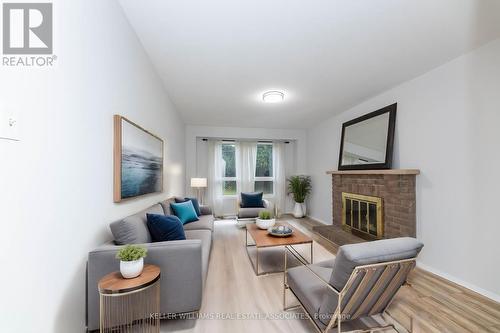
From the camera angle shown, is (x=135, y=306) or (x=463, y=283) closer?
(x=135, y=306)

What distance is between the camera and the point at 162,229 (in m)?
1.89

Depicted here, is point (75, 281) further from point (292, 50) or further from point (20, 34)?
point (292, 50)

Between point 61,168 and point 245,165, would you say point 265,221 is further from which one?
point 245,165

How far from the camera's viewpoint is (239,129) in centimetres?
589

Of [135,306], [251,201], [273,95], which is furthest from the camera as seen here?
[251,201]

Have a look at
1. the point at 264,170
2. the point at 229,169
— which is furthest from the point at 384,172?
the point at 229,169

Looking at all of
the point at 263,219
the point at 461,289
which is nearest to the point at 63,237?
the point at 263,219

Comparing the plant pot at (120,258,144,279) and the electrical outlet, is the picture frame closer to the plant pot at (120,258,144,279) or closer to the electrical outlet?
the plant pot at (120,258,144,279)

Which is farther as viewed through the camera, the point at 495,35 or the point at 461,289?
the point at 461,289

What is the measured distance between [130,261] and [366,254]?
1453 mm

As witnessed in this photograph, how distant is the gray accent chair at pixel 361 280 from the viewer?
1243 millimetres

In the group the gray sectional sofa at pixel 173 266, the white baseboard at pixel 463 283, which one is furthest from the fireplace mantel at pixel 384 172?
the gray sectional sofa at pixel 173 266

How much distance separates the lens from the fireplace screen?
3297 mm

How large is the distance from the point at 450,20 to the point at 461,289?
274 cm
